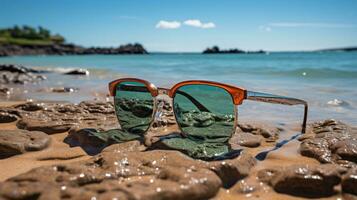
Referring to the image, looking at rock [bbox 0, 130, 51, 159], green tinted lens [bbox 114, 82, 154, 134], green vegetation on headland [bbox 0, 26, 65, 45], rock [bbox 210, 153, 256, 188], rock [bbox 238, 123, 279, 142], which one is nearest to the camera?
rock [bbox 210, 153, 256, 188]

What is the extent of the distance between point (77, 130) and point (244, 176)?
160 centimetres

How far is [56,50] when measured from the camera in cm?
9019

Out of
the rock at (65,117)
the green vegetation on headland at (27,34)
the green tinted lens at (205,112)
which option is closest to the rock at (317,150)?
the green tinted lens at (205,112)

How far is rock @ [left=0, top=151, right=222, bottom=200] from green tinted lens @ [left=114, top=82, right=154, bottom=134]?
876 millimetres

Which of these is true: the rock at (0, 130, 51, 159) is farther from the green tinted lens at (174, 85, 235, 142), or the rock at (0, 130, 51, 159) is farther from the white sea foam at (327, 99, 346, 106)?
the white sea foam at (327, 99, 346, 106)

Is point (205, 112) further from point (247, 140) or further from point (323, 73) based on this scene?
point (323, 73)

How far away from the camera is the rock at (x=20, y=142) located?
2.56 metres

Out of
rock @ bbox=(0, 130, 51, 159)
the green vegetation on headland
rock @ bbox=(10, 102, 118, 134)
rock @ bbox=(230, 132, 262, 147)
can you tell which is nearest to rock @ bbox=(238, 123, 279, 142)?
rock @ bbox=(230, 132, 262, 147)

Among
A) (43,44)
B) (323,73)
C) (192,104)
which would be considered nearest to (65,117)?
(192,104)

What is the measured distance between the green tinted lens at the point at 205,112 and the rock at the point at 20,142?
1114 mm

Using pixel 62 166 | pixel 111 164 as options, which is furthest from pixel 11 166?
pixel 111 164

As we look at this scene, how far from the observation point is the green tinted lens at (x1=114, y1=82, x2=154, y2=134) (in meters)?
3.03

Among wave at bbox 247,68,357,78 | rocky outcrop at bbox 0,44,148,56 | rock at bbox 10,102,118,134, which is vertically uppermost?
rock at bbox 10,102,118,134

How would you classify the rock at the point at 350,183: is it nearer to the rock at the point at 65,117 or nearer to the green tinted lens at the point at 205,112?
the green tinted lens at the point at 205,112
